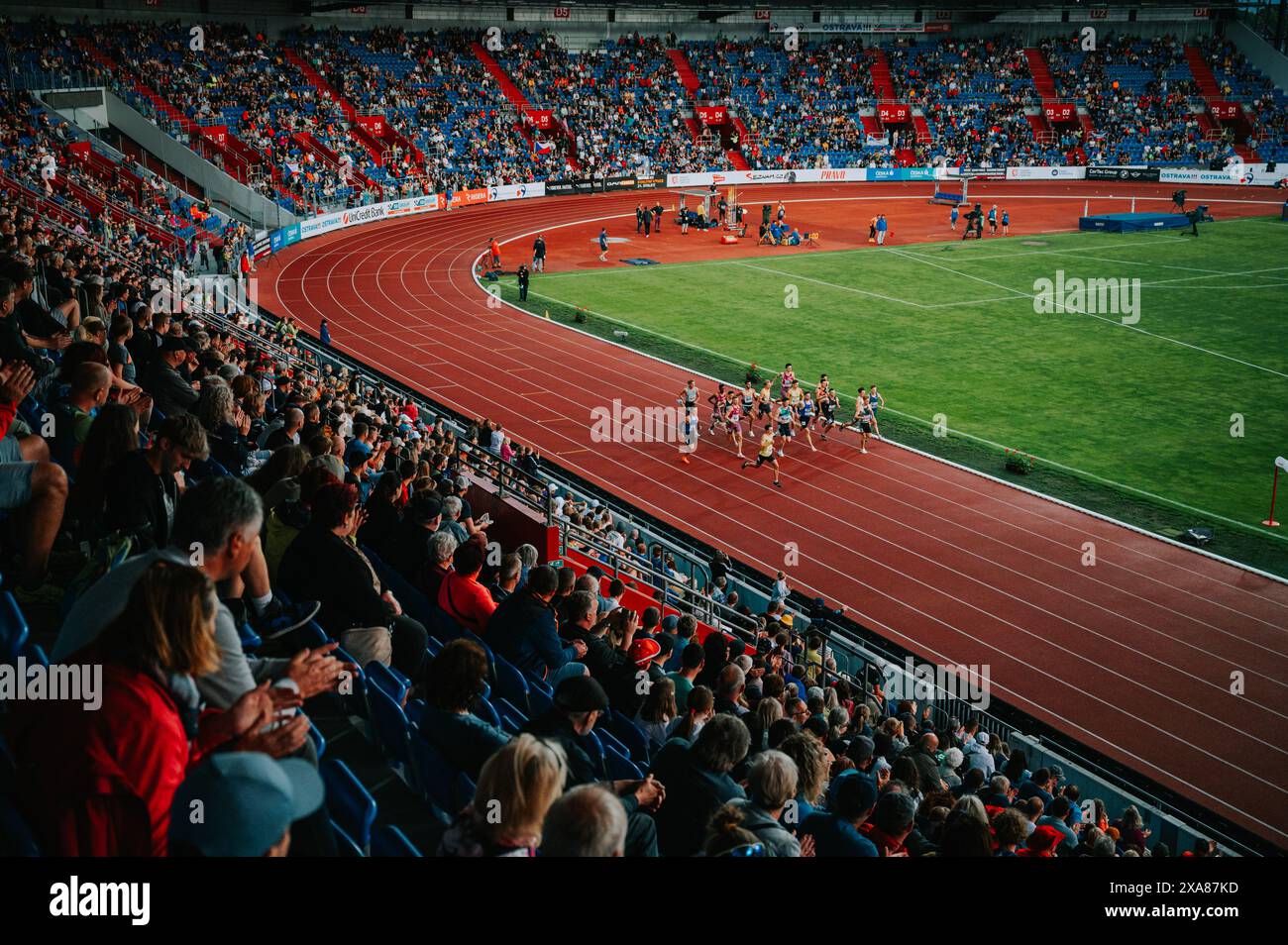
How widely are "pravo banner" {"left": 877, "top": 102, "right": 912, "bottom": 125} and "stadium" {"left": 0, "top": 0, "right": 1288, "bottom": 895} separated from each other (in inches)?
13.0

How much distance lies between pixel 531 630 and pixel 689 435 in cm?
1713

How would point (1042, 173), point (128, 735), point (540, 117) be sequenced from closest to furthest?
point (128, 735) → point (540, 117) → point (1042, 173)

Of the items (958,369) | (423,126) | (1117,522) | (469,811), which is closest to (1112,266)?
(958,369)

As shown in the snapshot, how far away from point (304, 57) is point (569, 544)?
52057 millimetres

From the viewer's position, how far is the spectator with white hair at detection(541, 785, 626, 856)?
3.56m

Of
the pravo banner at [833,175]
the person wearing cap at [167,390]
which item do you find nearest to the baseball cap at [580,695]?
the person wearing cap at [167,390]

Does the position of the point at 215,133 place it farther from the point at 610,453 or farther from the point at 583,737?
the point at 583,737

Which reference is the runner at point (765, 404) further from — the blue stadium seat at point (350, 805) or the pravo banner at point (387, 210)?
the pravo banner at point (387, 210)

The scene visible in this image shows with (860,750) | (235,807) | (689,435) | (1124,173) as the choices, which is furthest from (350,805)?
(1124,173)

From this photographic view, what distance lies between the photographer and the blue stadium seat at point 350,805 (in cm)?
483

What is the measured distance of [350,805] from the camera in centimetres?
A: 486

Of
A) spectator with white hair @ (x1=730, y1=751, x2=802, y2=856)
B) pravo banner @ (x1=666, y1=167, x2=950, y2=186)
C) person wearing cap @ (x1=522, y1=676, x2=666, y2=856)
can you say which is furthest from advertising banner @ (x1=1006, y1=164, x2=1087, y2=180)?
spectator with white hair @ (x1=730, y1=751, x2=802, y2=856)

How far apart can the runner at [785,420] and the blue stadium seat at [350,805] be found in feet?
67.1
